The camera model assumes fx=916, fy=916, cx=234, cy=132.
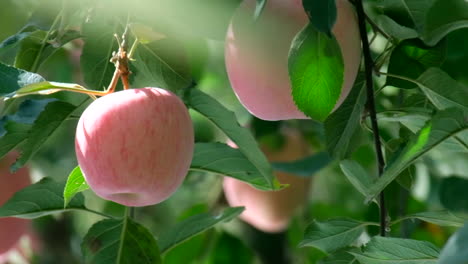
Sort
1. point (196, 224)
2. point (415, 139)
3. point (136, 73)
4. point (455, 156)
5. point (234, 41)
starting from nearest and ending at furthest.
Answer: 1. point (415, 139)
2. point (234, 41)
3. point (136, 73)
4. point (196, 224)
5. point (455, 156)

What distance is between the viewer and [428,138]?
2.52 ft

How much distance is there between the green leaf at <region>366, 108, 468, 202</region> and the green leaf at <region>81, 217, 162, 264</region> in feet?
1.12

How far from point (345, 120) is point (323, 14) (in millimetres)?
227

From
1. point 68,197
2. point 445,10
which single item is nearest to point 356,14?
point 445,10

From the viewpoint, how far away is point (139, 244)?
1.05 meters

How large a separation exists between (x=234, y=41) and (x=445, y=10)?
0.67ft

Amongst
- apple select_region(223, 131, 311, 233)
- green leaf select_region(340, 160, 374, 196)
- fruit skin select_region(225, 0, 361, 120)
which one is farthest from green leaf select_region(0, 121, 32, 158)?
apple select_region(223, 131, 311, 233)

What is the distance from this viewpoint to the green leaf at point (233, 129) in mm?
897

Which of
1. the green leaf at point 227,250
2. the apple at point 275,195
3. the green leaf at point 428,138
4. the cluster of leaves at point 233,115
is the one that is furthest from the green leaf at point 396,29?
the green leaf at point 227,250

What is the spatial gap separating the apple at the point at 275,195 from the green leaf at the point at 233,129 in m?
0.78

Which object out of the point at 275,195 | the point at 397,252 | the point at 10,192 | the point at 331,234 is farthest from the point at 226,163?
the point at 275,195

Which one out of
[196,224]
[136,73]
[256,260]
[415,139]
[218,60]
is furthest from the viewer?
[256,260]

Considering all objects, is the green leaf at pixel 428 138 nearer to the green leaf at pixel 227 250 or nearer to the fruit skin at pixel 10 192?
the fruit skin at pixel 10 192

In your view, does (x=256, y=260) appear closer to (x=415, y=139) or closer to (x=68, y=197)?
(x=68, y=197)
